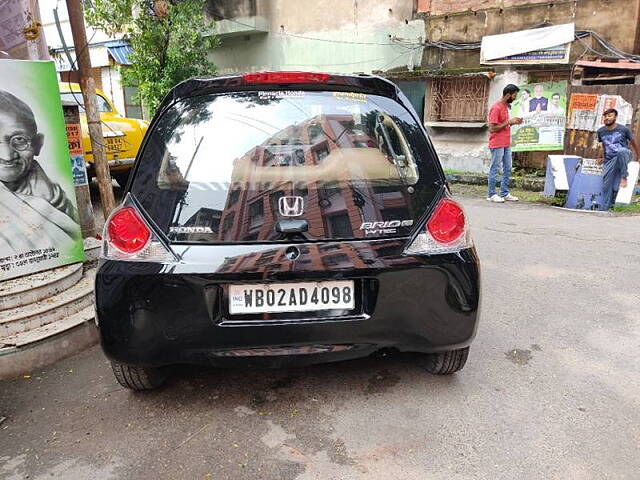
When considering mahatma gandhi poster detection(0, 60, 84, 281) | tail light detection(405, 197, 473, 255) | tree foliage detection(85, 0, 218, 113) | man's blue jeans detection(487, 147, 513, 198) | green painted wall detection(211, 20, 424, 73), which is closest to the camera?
tail light detection(405, 197, 473, 255)

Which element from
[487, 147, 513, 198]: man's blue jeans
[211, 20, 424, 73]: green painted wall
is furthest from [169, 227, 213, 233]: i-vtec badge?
[211, 20, 424, 73]: green painted wall

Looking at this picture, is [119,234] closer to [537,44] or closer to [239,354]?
[239,354]

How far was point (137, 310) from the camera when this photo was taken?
7.67ft

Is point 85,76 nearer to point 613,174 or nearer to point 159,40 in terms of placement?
point 613,174

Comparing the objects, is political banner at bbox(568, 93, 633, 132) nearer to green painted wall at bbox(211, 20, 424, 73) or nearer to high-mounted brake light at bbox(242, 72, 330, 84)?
green painted wall at bbox(211, 20, 424, 73)

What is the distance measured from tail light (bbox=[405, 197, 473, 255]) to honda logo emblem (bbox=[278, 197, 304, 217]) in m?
0.53

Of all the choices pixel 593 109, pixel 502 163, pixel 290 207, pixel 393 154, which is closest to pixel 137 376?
pixel 290 207

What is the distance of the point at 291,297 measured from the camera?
7.65ft

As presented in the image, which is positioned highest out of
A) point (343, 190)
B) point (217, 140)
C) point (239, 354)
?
point (217, 140)

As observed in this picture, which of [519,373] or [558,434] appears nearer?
[558,434]

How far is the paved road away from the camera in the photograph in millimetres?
2199

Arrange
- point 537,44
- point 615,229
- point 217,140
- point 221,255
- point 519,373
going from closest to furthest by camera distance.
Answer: point 221,255, point 217,140, point 519,373, point 615,229, point 537,44

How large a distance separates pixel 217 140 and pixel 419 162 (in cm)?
100

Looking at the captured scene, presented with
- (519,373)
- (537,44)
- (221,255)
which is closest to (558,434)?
(519,373)
